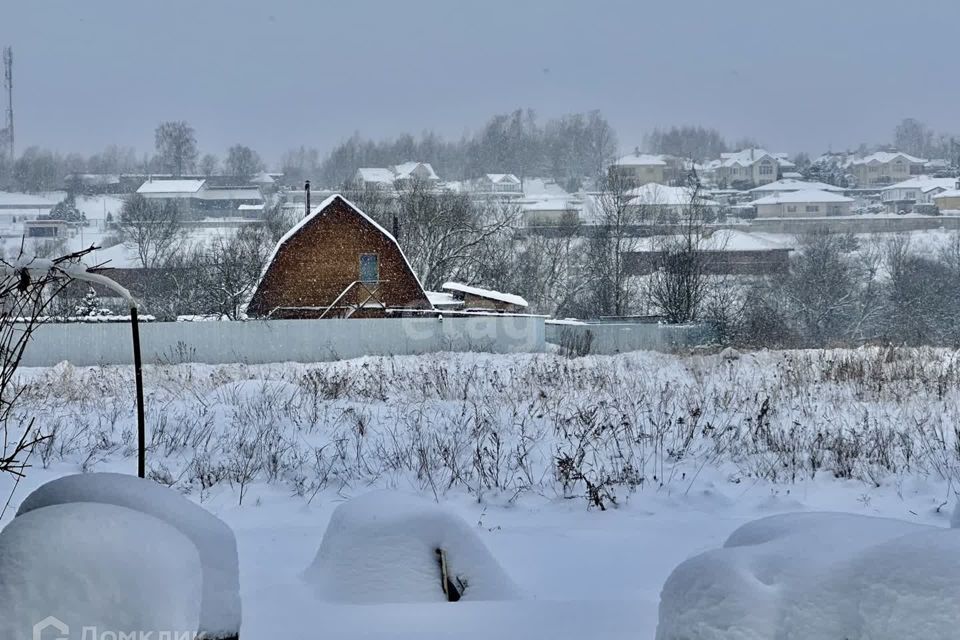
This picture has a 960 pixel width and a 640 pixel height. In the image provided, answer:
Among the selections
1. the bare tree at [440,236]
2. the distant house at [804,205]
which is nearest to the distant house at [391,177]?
the bare tree at [440,236]

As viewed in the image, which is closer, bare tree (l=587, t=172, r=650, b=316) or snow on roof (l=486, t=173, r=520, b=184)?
bare tree (l=587, t=172, r=650, b=316)

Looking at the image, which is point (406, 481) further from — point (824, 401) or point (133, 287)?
point (133, 287)

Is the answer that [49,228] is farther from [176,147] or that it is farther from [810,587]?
[810,587]

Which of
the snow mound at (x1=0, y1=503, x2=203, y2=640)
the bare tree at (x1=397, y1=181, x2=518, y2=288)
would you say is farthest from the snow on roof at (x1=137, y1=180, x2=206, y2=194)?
the snow mound at (x1=0, y1=503, x2=203, y2=640)

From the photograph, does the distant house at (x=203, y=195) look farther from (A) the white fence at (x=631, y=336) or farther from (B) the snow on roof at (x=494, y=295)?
(A) the white fence at (x=631, y=336)

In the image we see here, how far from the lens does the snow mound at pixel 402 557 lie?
4184 mm

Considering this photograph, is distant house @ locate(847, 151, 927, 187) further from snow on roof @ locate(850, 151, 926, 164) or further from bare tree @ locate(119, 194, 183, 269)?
bare tree @ locate(119, 194, 183, 269)

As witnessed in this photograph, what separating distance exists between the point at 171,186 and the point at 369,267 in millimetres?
61463

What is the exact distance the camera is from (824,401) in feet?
36.7

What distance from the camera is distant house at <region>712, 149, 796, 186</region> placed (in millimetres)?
117688

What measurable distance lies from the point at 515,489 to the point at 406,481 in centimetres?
100

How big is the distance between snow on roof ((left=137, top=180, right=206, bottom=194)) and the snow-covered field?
78886mm

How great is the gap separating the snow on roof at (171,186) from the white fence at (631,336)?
68670 mm

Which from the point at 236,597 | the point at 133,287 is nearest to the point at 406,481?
the point at 236,597
